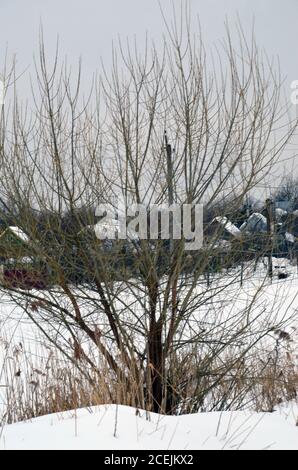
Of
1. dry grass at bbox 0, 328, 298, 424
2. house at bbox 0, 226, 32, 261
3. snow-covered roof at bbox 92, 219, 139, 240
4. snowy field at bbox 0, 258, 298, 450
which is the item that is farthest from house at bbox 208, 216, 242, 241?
snowy field at bbox 0, 258, 298, 450

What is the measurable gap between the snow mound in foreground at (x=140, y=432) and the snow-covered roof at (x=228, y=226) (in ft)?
7.12

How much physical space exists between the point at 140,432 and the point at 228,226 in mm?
2898

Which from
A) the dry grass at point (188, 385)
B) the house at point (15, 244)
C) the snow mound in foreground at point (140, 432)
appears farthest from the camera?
the house at point (15, 244)

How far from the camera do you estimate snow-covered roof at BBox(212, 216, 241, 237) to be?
5902 millimetres

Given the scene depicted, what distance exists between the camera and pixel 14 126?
5.82m

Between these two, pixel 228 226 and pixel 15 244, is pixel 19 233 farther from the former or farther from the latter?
pixel 228 226

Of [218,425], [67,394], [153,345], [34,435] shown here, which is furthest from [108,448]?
[153,345]

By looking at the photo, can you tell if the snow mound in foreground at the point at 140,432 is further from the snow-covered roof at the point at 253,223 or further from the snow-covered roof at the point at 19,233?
Answer: the snow-covered roof at the point at 253,223

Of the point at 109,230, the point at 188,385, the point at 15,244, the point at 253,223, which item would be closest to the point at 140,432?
the point at 188,385

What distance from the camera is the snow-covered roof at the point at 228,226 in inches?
232

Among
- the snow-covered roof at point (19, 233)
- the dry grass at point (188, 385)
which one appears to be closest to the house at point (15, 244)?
the snow-covered roof at point (19, 233)

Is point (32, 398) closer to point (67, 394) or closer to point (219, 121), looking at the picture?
point (67, 394)

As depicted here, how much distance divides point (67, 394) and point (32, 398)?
1.12 ft

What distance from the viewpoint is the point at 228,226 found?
606 centimetres
